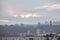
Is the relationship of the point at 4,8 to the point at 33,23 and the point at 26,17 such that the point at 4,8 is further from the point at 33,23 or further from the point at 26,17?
the point at 33,23

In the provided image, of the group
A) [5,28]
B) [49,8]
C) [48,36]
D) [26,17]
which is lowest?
[48,36]

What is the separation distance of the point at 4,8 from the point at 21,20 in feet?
1.21

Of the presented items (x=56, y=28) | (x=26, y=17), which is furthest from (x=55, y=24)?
(x=26, y=17)

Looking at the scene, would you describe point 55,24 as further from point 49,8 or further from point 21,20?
point 21,20

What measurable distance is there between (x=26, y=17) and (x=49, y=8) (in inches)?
16.8

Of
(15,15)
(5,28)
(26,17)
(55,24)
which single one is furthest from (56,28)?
(5,28)

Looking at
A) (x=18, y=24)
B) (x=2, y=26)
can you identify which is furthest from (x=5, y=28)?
(x=18, y=24)

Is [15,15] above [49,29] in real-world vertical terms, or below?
above

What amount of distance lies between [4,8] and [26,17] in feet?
1.37

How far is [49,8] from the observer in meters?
2.17

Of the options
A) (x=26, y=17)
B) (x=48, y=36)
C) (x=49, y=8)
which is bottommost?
(x=48, y=36)

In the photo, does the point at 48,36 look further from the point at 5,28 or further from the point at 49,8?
the point at 5,28

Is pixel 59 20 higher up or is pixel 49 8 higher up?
pixel 49 8

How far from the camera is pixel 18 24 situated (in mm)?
2172
